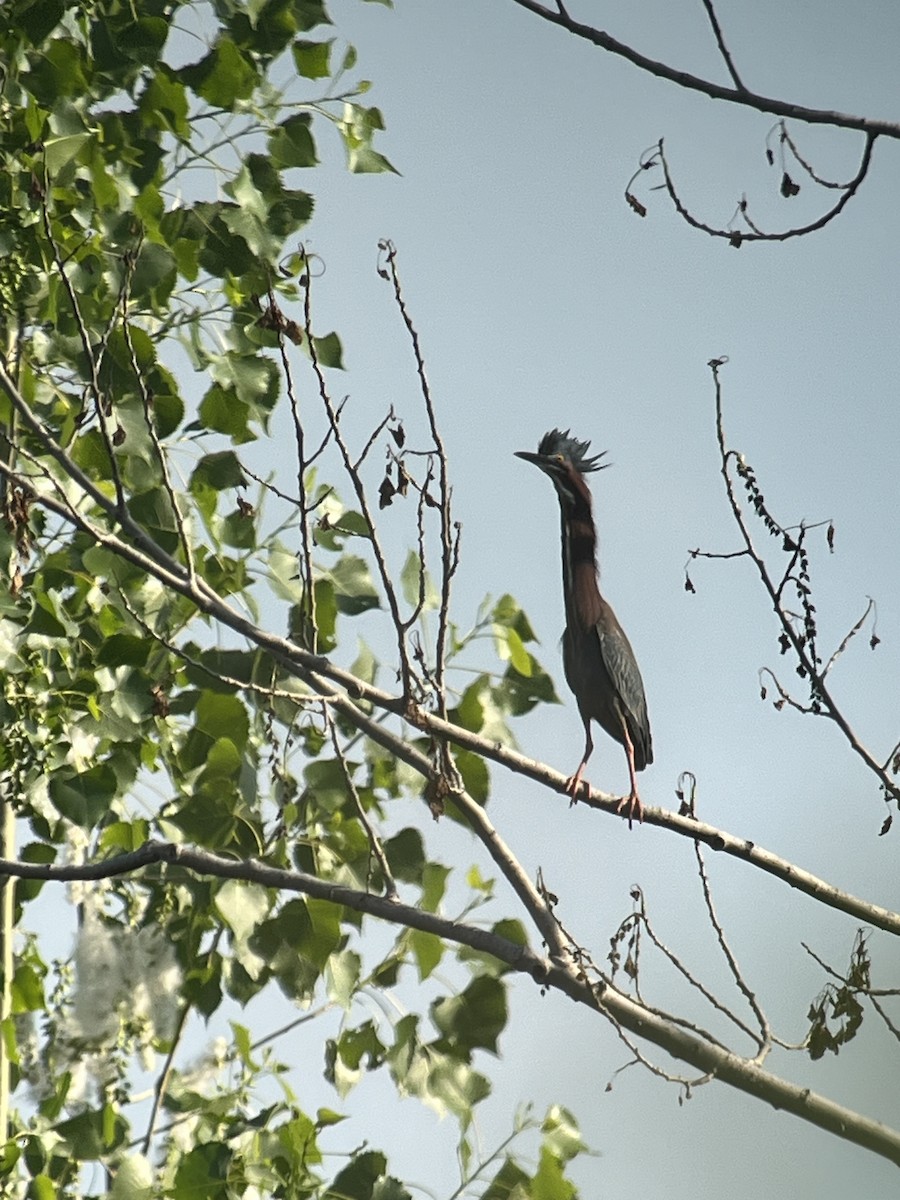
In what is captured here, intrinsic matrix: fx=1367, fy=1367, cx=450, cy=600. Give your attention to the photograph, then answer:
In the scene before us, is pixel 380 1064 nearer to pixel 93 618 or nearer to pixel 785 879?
pixel 785 879

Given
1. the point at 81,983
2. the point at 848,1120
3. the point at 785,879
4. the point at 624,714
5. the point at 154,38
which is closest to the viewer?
the point at 848,1120

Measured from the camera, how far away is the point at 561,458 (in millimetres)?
4781

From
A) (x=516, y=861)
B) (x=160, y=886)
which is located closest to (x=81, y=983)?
(x=160, y=886)

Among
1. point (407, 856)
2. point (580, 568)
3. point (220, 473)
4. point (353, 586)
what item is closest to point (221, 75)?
point (220, 473)

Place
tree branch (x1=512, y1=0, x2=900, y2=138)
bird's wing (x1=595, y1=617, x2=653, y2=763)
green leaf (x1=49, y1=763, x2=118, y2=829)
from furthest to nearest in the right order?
1. bird's wing (x1=595, y1=617, x2=653, y2=763)
2. green leaf (x1=49, y1=763, x2=118, y2=829)
3. tree branch (x1=512, y1=0, x2=900, y2=138)


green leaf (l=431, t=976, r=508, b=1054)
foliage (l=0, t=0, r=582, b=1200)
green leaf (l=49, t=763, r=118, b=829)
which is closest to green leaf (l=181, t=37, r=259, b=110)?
foliage (l=0, t=0, r=582, b=1200)

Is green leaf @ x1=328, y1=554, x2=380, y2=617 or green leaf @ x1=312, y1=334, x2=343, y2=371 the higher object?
green leaf @ x1=312, y1=334, x2=343, y2=371

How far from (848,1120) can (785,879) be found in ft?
1.63

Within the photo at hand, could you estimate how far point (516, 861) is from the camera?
293cm

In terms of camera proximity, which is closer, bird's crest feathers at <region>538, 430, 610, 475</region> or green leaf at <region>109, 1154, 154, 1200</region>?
green leaf at <region>109, 1154, 154, 1200</region>

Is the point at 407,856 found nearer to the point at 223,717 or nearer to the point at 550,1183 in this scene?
the point at 223,717

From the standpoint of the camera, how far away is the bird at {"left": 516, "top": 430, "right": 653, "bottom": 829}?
454 centimetres

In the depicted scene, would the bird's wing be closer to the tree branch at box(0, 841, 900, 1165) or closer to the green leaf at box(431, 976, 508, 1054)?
the green leaf at box(431, 976, 508, 1054)

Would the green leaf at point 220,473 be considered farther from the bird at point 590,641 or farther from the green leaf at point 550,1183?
the green leaf at point 550,1183
